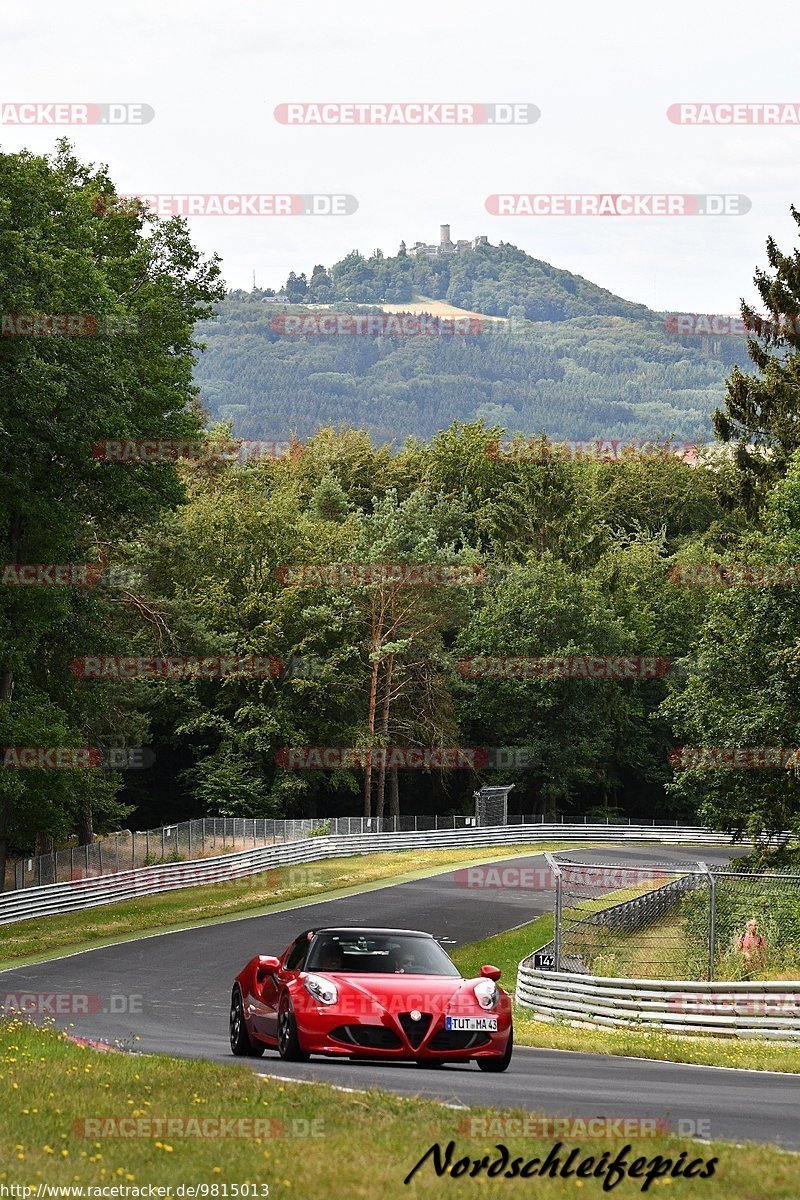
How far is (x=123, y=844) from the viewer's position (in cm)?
5194

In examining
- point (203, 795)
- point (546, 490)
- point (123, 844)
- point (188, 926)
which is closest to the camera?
point (188, 926)

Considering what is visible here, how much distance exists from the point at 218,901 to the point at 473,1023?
34.1m

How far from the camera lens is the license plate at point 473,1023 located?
45.4 ft

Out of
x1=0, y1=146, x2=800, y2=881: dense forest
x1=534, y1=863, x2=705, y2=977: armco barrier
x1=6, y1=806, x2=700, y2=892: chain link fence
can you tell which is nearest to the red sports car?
x1=534, y1=863, x2=705, y2=977: armco barrier

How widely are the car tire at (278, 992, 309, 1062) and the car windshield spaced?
42 centimetres

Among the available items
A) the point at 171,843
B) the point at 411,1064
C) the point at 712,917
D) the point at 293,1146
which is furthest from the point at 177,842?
the point at 293,1146

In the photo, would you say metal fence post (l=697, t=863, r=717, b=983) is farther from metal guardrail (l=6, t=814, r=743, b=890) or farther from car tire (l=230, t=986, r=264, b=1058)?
metal guardrail (l=6, t=814, r=743, b=890)

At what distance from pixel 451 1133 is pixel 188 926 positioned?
32.8 meters

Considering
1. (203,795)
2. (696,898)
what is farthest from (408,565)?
(696,898)

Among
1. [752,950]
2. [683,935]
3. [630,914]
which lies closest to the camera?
[752,950]

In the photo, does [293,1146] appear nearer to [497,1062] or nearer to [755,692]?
[497,1062]

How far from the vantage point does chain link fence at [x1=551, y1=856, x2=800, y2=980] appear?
73.2 ft

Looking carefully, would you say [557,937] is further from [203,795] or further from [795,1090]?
[203,795]

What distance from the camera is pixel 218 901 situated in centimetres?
4716
